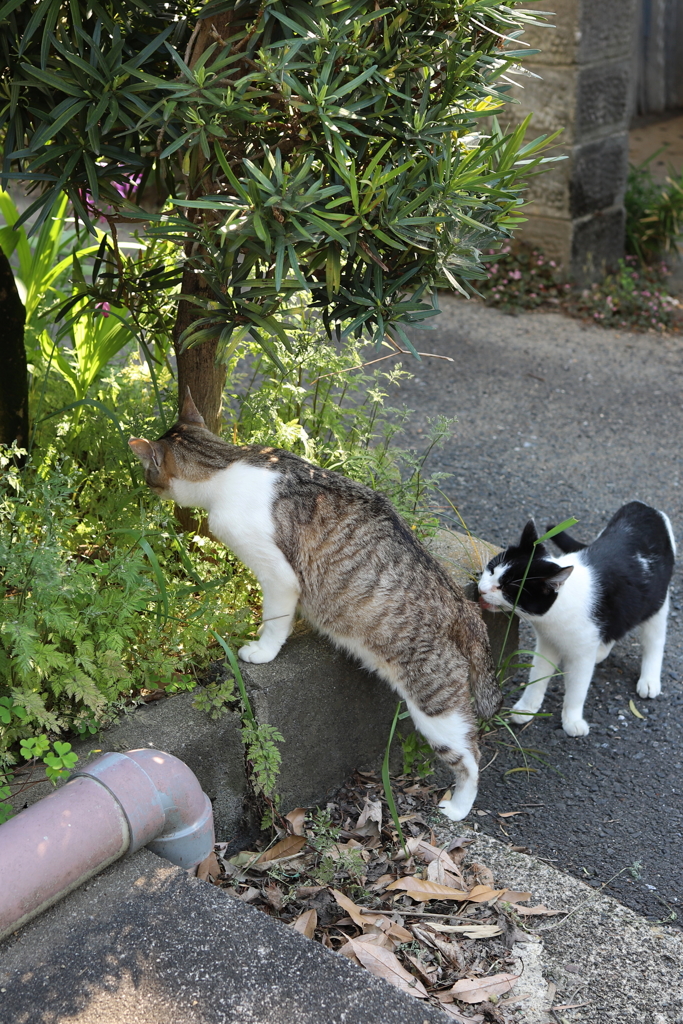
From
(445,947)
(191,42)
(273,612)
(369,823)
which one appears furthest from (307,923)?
(191,42)

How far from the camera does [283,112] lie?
262cm

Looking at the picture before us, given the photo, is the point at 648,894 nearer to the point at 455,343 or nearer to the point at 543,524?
the point at 543,524

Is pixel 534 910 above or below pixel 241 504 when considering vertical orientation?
below

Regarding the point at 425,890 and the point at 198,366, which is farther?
the point at 198,366

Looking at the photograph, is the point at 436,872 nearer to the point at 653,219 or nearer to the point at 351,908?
the point at 351,908

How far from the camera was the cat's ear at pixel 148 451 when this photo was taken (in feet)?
9.47

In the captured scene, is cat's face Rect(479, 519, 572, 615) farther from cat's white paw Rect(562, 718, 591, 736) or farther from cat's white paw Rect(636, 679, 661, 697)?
cat's white paw Rect(636, 679, 661, 697)

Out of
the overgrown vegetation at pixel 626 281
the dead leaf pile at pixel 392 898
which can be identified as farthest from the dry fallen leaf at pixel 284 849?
the overgrown vegetation at pixel 626 281

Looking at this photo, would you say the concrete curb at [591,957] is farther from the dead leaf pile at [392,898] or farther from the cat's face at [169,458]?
the cat's face at [169,458]

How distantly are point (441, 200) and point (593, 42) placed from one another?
4.94m

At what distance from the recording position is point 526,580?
322 cm

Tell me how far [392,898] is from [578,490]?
2.75 m

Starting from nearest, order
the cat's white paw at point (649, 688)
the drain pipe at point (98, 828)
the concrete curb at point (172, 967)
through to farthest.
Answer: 1. the concrete curb at point (172, 967)
2. the drain pipe at point (98, 828)
3. the cat's white paw at point (649, 688)

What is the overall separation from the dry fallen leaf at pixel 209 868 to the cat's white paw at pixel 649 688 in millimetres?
1837
